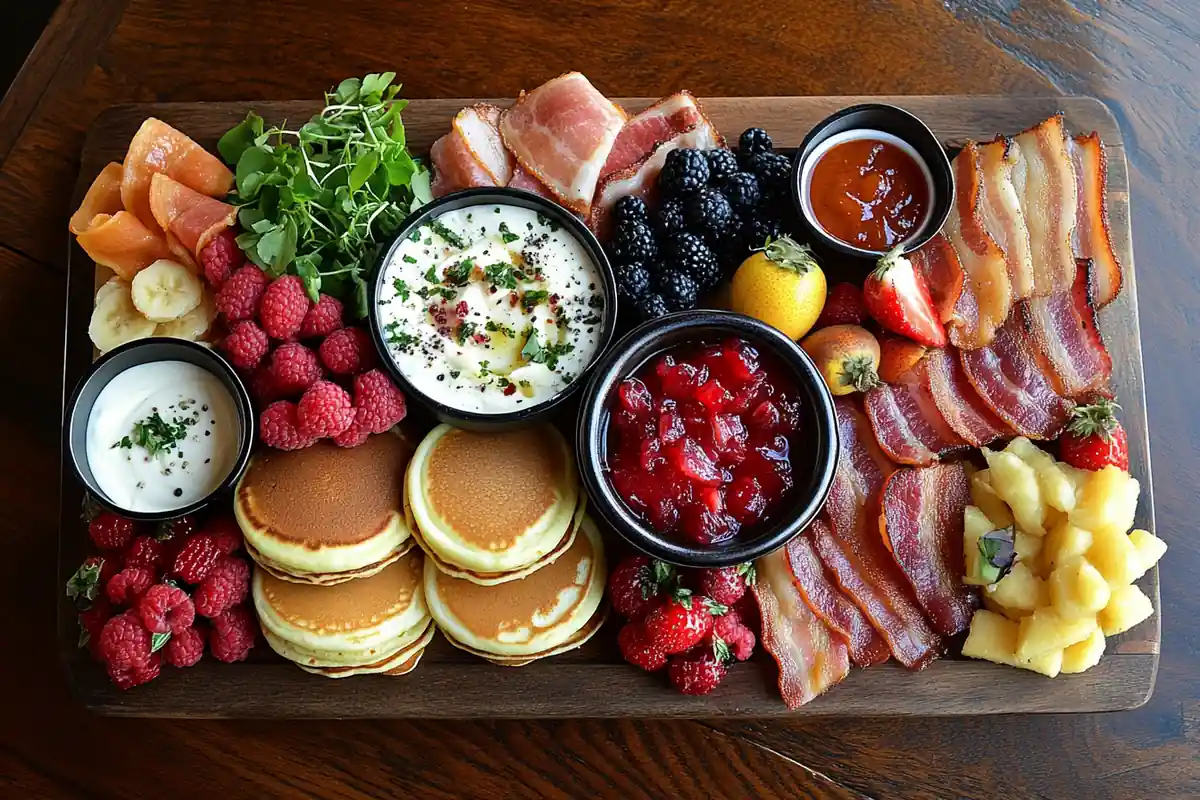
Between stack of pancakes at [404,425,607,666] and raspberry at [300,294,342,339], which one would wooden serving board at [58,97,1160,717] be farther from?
raspberry at [300,294,342,339]

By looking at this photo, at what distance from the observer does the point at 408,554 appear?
2318 mm

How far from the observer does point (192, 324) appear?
2.35m

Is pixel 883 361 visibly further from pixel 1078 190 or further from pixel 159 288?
pixel 159 288

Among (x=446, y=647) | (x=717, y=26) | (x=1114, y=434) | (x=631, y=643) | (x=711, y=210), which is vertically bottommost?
(x=446, y=647)

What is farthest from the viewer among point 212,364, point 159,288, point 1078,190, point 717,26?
point 717,26

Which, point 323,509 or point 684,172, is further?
point 684,172

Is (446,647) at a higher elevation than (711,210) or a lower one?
lower

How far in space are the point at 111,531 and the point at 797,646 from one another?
5.38ft

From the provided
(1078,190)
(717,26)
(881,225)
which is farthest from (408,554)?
(1078,190)

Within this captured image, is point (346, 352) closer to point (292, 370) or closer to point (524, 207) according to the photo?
point (292, 370)

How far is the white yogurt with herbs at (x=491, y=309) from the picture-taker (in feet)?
7.12

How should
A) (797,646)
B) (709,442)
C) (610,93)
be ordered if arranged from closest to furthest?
1. (709,442)
2. (797,646)
3. (610,93)

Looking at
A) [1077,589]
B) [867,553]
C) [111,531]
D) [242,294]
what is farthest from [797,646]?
[111,531]

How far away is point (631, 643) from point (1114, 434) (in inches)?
49.9
